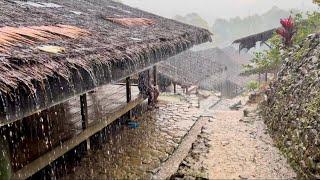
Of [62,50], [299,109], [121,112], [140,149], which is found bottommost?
[140,149]

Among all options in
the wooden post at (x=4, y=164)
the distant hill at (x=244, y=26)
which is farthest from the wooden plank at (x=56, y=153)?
the distant hill at (x=244, y=26)

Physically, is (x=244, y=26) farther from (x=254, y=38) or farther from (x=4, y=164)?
(x=4, y=164)

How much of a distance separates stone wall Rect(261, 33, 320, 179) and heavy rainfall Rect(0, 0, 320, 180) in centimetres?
4

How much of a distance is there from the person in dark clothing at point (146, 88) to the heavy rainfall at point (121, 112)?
4 centimetres

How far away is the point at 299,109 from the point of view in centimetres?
816

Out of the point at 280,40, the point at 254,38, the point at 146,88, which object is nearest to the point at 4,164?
the point at 146,88

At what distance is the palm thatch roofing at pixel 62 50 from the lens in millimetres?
4066

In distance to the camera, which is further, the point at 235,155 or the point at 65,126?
the point at 235,155

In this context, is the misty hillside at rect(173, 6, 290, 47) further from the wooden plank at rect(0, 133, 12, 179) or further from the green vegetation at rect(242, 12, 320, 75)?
the wooden plank at rect(0, 133, 12, 179)

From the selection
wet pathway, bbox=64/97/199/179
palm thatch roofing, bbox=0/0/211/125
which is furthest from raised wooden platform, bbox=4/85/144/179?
palm thatch roofing, bbox=0/0/211/125

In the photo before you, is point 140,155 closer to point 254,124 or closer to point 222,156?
point 222,156

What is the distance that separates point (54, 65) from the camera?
4449 millimetres

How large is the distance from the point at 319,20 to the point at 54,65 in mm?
11392

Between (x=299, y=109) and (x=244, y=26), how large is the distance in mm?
54974
